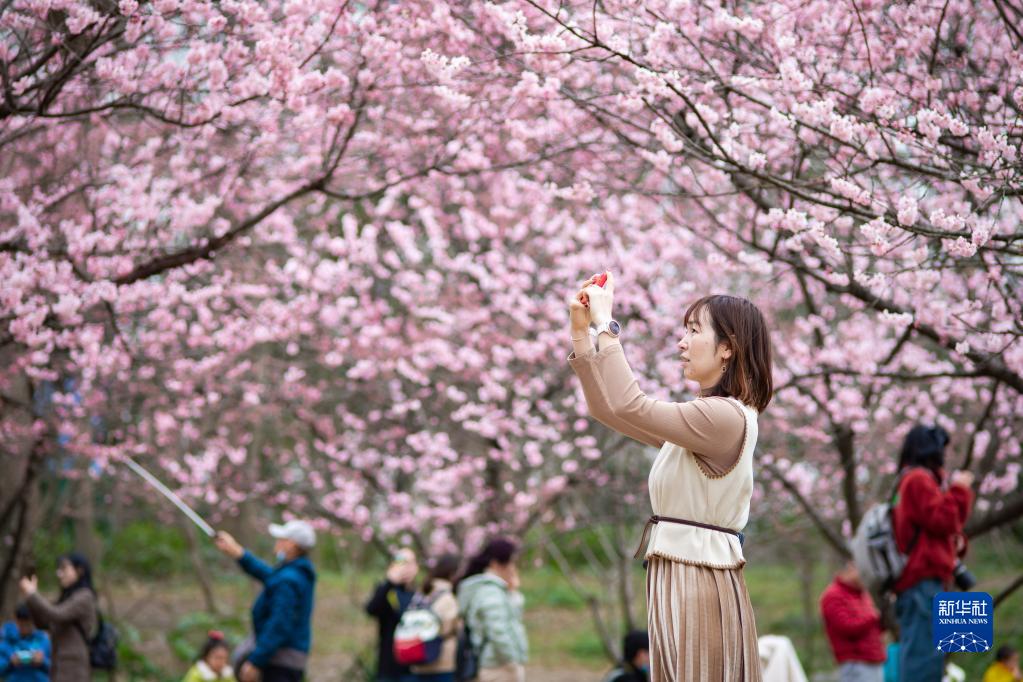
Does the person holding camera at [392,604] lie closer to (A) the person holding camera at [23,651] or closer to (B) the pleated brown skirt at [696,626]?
(A) the person holding camera at [23,651]

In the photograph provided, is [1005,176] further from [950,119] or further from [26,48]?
[26,48]

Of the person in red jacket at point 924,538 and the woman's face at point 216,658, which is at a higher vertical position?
the person in red jacket at point 924,538

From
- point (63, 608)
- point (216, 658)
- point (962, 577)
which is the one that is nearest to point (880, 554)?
point (962, 577)

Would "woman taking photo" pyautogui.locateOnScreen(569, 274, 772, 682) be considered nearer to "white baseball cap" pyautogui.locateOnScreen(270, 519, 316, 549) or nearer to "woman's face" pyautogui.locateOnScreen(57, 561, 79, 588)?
"white baseball cap" pyautogui.locateOnScreen(270, 519, 316, 549)

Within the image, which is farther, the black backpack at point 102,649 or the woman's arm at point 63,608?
the black backpack at point 102,649

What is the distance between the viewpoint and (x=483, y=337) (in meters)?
8.27

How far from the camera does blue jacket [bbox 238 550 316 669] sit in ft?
17.1

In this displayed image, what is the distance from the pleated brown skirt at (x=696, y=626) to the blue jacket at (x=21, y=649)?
458 centimetres

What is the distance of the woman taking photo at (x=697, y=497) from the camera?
2.43m

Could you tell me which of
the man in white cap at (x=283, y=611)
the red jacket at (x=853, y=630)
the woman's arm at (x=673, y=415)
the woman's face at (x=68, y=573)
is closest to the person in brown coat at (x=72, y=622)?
the woman's face at (x=68, y=573)

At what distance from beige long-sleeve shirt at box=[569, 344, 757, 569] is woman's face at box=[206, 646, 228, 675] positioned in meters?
4.56

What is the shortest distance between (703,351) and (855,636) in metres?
→ 3.46

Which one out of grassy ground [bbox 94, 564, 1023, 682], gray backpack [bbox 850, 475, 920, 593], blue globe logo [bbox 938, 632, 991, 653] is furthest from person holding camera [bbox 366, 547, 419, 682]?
blue globe logo [bbox 938, 632, 991, 653]

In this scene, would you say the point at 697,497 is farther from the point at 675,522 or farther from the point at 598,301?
the point at 598,301
